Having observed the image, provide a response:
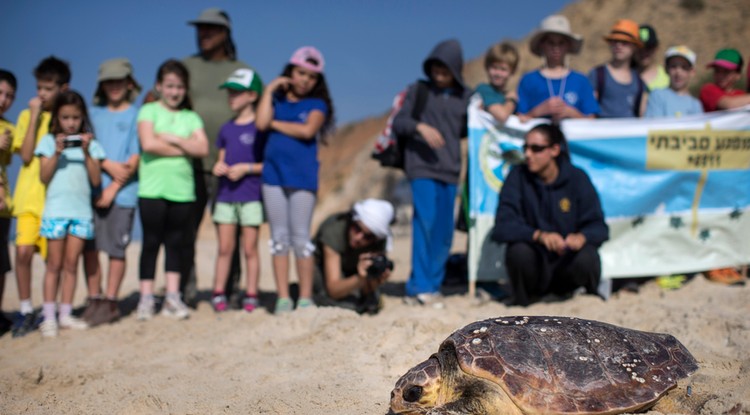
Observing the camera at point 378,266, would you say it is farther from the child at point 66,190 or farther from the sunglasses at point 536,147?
the child at point 66,190

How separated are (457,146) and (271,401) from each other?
2.91 metres

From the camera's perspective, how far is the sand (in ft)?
10.6

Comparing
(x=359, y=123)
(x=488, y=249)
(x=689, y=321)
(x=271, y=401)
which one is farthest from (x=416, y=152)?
(x=359, y=123)

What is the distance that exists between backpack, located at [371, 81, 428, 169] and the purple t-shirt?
3.14 ft

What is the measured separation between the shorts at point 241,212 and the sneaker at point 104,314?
3.42ft

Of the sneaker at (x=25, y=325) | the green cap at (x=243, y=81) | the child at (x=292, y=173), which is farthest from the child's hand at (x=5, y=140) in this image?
the child at (x=292, y=173)

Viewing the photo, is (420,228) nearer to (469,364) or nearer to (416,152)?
(416,152)

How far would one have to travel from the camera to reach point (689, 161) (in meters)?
5.79

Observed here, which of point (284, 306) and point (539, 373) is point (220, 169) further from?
point (539, 373)

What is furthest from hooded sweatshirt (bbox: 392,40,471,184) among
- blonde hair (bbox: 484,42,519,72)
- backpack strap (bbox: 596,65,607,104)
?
backpack strap (bbox: 596,65,607,104)

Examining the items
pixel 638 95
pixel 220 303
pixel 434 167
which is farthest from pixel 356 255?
pixel 638 95

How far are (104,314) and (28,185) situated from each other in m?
1.12

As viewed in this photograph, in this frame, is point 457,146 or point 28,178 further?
point 457,146

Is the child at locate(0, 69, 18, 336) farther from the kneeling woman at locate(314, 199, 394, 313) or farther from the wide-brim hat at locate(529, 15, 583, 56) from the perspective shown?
the wide-brim hat at locate(529, 15, 583, 56)
